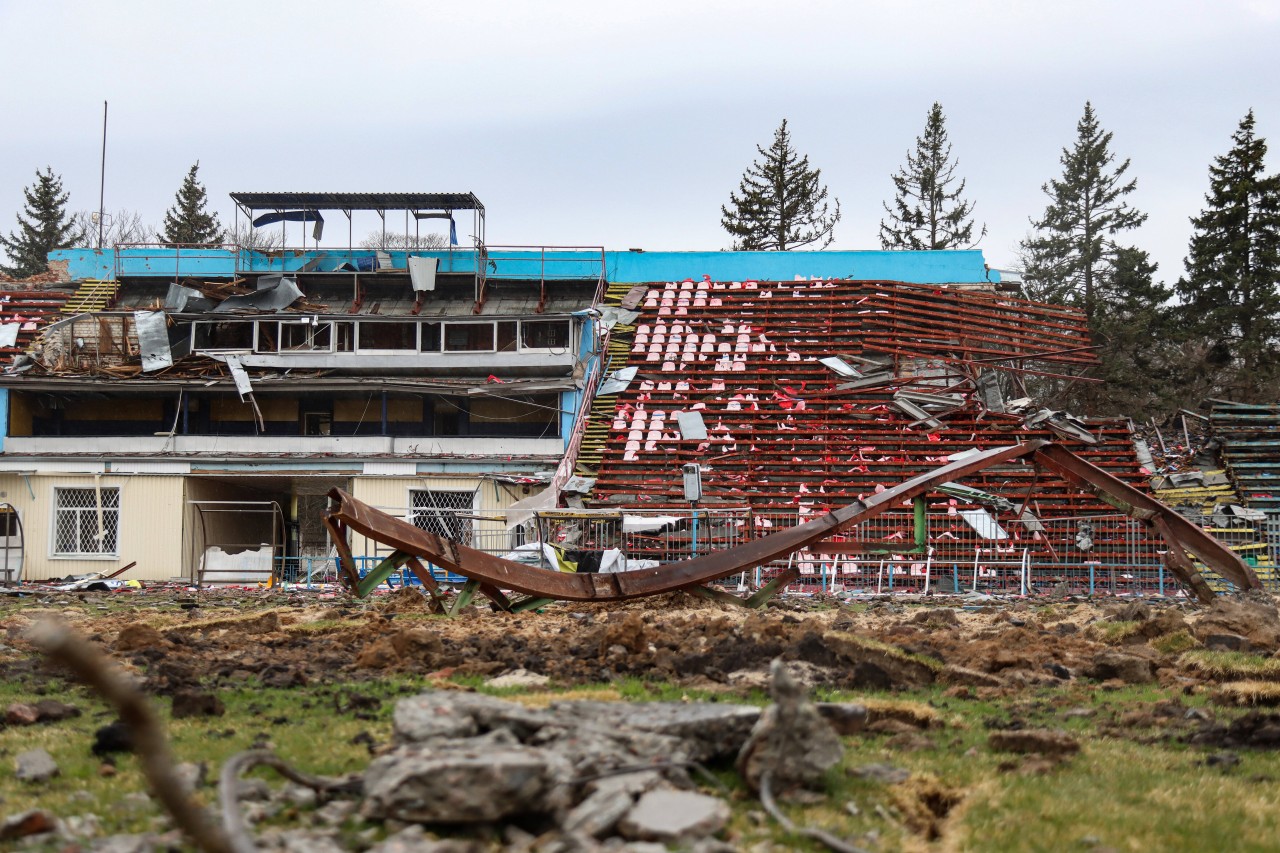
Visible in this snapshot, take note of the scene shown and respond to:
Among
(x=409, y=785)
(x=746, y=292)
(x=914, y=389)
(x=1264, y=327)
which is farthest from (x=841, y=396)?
(x=409, y=785)

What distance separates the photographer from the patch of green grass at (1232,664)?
940 cm

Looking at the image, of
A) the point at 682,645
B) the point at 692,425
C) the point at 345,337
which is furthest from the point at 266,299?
the point at 682,645

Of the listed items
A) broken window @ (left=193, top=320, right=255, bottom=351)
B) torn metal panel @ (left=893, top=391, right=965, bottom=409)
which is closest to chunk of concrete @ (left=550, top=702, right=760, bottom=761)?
torn metal panel @ (left=893, top=391, right=965, bottom=409)

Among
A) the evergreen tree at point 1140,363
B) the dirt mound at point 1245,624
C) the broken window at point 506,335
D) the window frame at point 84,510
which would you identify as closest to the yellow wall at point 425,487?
the broken window at point 506,335

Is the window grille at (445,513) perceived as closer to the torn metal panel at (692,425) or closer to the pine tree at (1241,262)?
the torn metal panel at (692,425)

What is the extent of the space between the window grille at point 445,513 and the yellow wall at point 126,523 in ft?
21.1

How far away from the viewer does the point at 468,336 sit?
112ft

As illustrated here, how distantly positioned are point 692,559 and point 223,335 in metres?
26.3

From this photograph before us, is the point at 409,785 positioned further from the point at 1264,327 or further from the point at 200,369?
the point at 1264,327

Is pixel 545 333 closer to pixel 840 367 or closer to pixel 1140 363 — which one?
pixel 840 367

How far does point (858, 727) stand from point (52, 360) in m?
32.0

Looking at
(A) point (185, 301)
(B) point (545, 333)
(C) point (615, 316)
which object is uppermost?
(A) point (185, 301)

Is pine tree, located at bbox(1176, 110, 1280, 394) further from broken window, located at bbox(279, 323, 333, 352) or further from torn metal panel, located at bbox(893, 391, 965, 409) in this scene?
broken window, located at bbox(279, 323, 333, 352)

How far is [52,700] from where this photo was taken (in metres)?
7.98
